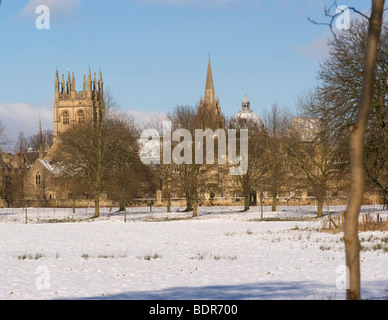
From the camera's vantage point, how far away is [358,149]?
7461 millimetres

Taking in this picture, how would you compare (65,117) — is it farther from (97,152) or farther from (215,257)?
(215,257)

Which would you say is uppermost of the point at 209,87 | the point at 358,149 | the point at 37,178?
the point at 209,87

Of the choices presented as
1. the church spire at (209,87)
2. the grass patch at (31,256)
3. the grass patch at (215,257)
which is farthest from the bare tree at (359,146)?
the church spire at (209,87)

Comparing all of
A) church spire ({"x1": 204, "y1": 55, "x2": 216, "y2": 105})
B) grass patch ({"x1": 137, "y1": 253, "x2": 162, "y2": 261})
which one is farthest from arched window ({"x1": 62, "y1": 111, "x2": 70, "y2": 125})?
grass patch ({"x1": 137, "y1": 253, "x2": 162, "y2": 261})

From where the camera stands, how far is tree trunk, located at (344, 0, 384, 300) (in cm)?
747

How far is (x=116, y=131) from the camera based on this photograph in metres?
57.8

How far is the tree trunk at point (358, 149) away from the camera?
7.47 metres

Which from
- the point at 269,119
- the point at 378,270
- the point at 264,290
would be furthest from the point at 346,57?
the point at 269,119

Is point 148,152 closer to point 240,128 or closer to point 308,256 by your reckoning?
point 240,128

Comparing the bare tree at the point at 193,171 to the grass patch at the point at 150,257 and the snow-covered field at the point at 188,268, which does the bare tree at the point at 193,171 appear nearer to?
the snow-covered field at the point at 188,268

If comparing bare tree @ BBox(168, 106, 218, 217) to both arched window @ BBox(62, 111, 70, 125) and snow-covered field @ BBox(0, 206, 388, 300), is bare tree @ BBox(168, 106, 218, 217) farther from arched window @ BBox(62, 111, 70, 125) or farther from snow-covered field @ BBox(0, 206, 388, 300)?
arched window @ BBox(62, 111, 70, 125)

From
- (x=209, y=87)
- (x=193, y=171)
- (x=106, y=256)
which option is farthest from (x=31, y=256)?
(x=209, y=87)
